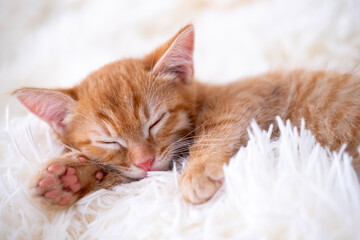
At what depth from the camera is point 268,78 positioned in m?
1.22

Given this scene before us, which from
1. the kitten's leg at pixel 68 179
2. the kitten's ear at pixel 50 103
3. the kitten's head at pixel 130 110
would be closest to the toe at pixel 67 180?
the kitten's leg at pixel 68 179

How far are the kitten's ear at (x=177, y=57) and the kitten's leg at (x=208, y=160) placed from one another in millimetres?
245

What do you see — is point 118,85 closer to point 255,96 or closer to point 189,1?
point 255,96

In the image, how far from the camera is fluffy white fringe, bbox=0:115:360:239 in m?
0.61

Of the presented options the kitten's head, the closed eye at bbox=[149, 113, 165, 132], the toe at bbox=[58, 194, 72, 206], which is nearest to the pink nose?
the kitten's head

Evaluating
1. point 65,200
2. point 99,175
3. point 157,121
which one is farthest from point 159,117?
point 65,200

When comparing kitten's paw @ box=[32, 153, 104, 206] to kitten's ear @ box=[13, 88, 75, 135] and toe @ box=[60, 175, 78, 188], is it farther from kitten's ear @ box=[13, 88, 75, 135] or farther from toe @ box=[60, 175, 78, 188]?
kitten's ear @ box=[13, 88, 75, 135]

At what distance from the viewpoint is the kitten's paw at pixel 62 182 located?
31.5 inches

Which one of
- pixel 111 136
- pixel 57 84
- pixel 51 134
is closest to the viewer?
pixel 111 136

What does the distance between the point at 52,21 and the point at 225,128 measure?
1.47 m

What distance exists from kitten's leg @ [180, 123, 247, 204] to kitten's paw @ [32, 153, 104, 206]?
303 millimetres

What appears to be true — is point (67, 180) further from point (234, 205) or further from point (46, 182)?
point (234, 205)

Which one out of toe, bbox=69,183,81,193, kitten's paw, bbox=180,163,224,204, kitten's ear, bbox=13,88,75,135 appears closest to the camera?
kitten's paw, bbox=180,163,224,204

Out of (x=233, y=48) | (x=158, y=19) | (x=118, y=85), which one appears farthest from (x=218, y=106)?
(x=158, y=19)
